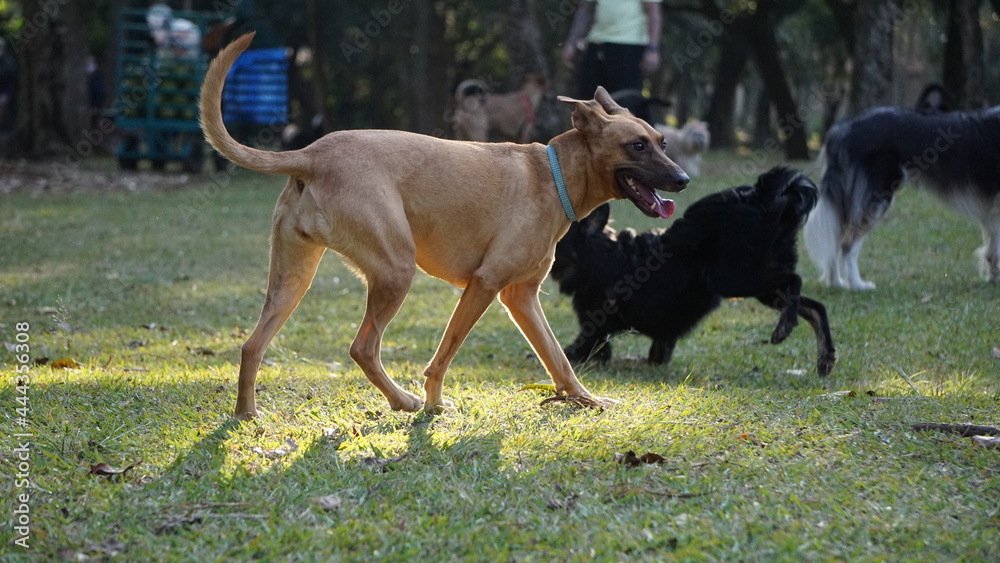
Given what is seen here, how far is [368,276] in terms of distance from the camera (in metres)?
4.22

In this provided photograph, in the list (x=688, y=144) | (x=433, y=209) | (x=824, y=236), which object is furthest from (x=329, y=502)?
(x=688, y=144)

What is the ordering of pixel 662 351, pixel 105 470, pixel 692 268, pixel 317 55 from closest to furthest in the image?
pixel 105 470
pixel 692 268
pixel 662 351
pixel 317 55

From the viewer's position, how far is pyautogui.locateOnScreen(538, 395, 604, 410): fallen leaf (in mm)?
4715

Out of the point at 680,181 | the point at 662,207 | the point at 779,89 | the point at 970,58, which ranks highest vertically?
the point at 970,58

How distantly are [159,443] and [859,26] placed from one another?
15.7 m

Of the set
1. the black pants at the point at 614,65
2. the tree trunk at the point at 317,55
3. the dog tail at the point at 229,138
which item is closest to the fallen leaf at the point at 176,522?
the dog tail at the point at 229,138

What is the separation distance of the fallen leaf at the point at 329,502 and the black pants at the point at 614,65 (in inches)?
304

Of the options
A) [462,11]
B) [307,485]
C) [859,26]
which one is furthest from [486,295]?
[462,11]

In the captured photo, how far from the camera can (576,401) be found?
187 inches

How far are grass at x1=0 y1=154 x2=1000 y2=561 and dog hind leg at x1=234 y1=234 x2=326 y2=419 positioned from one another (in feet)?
0.68

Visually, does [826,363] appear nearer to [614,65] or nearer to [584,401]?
[584,401]

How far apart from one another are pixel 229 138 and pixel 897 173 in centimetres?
590

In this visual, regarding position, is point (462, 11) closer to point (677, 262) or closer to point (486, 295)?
point (677, 262)

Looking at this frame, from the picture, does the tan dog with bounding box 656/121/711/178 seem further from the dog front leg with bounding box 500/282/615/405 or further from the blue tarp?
the dog front leg with bounding box 500/282/615/405
